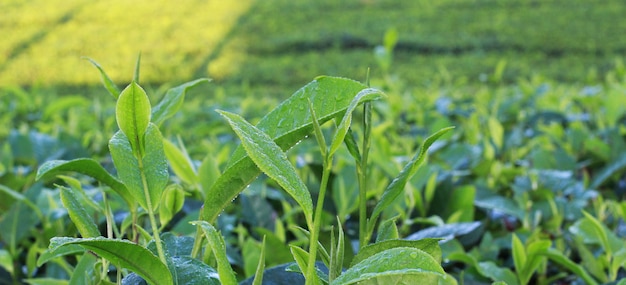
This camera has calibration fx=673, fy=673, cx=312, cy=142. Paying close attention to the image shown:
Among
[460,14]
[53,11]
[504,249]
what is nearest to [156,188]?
[504,249]

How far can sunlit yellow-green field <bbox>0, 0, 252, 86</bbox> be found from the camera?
1077cm

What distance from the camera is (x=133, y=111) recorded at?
0.47 m

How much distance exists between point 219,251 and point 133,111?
126mm

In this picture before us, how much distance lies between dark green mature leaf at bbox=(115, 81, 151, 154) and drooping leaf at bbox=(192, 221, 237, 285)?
0.34 feet

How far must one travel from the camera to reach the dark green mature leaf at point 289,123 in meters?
0.49

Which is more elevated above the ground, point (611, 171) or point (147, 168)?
point (147, 168)

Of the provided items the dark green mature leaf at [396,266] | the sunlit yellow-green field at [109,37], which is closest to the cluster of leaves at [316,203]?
the dark green mature leaf at [396,266]

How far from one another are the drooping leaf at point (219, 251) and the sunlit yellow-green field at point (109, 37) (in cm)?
947

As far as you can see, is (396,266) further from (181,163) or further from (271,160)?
(181,163)

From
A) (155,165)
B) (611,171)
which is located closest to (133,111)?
(155,165)

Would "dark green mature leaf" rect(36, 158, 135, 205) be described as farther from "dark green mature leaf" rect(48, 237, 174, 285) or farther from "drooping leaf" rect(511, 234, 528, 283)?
"drooping leaf" rect(511, 234, 528, 283)

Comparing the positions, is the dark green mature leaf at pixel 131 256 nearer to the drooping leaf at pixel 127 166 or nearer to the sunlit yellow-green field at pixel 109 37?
the drooping leaf at pixel 127 166

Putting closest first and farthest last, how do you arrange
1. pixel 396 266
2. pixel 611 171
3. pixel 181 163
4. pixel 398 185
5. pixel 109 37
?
pixel 396 266, pixel 398 185, pixel 181 163, pixel 611 171, pixel 109 37

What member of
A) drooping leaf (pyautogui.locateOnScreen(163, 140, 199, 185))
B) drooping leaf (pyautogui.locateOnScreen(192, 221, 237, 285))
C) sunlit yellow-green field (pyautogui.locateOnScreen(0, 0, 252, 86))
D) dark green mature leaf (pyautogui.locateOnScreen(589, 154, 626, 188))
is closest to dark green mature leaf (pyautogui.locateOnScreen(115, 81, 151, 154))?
drooping leaf (pyautogui.locateOnScreen(192, 221, 237, 285))
